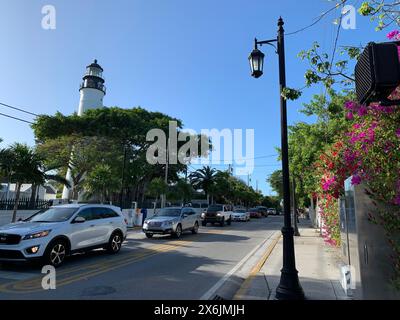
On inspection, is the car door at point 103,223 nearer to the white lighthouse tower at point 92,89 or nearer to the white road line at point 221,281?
the white road line at point 221,281

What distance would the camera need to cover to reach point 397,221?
4.75 metres

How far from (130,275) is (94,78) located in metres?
44.5

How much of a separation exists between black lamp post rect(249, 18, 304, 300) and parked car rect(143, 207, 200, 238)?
10.8m

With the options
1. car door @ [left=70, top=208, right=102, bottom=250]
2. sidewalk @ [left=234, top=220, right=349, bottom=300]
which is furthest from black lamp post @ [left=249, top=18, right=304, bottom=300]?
car door @ [left=70, top=208, right=102, bottom=250]

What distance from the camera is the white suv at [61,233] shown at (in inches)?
343

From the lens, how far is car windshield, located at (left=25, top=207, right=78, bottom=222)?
33.6ft

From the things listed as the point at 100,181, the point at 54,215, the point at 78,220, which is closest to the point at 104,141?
the point at 100,181

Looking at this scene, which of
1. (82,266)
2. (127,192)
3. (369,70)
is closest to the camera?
(369,70)

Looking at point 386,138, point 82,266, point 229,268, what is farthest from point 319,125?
point 82,266

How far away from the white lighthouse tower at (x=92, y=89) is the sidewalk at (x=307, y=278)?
40832mm

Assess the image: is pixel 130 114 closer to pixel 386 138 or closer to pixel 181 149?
pixel 181 149

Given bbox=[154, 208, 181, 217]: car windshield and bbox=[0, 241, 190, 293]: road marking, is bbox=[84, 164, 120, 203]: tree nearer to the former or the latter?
bbox=[154, 208, 181, 217]: car windshield
